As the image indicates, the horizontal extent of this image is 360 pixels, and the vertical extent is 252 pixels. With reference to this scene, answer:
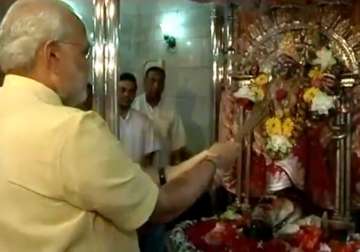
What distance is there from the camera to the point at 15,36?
1.13 meters

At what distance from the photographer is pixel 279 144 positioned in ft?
8.89

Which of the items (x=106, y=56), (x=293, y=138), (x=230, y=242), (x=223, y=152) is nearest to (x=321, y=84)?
(x=293, y=138)

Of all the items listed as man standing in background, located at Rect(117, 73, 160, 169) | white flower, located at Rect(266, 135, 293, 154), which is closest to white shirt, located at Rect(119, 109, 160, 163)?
man standing in background, located at Rect(117, 73, 160, 169)

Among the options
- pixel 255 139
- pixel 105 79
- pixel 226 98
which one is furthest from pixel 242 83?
pixel 105 79

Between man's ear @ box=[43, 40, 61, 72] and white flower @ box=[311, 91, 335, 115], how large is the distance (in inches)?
64.9

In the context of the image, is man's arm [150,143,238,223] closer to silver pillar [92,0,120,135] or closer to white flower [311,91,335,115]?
white flower [311,91,335,115]

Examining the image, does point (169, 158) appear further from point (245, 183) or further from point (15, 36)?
point (15, 36)

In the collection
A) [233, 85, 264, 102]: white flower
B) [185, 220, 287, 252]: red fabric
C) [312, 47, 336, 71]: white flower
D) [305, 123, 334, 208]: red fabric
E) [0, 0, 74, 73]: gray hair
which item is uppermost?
[0, 0, 74, 73]: gray hair

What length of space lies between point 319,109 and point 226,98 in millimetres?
537

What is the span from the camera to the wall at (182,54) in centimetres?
315

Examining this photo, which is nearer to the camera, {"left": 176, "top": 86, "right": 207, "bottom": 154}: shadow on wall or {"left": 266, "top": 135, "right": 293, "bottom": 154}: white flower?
{"left": 266, "top": 135, "right": 293, "bottom": 154}: white flower

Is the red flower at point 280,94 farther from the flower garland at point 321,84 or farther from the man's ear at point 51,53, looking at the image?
the man's ear at point 51,53

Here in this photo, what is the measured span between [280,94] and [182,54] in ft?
2.12

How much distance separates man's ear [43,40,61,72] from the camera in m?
1.13
